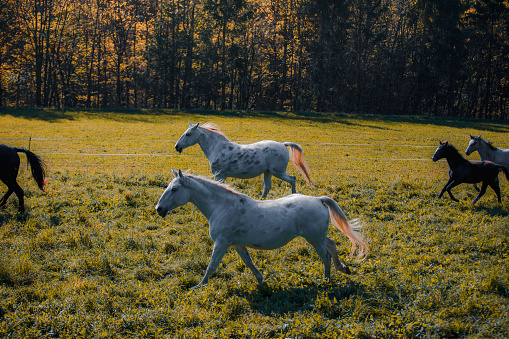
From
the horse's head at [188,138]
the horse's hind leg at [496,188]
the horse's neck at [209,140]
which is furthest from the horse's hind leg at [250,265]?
the horse's hind leg at [496,188]

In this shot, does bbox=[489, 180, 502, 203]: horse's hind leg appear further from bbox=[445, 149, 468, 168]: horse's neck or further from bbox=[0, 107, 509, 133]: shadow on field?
bbox=[0, 107, 509, 133]: shadow on field

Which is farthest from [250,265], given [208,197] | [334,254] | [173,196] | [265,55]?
[265,55]

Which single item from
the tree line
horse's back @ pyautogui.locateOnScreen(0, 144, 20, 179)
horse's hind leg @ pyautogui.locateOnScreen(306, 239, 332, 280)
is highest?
the tree line

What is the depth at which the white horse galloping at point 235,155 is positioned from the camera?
11.4 meters

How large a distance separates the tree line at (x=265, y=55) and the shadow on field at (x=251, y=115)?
5.11m

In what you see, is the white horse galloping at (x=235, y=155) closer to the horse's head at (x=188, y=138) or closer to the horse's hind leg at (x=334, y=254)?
the horse's head at (x=188, y=138)

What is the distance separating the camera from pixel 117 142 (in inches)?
1045

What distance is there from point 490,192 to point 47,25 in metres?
47.5

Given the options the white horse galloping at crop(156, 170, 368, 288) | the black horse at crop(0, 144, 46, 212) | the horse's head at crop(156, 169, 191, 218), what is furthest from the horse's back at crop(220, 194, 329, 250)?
the black horse at crop(0, 144, 46, 212)

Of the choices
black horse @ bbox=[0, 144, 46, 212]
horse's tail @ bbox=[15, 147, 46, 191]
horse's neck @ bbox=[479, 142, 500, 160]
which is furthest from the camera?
horse's neck @ bbox=[479, 142, 500, 160]

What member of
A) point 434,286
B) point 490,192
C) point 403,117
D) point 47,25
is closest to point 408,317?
point 434,286

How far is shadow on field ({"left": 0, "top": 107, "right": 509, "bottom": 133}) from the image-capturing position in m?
38.0

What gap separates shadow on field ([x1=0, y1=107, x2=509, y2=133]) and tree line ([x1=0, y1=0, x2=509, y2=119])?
16.8 ft

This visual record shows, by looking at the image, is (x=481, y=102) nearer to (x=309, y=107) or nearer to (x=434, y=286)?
(x=309, y=107)
